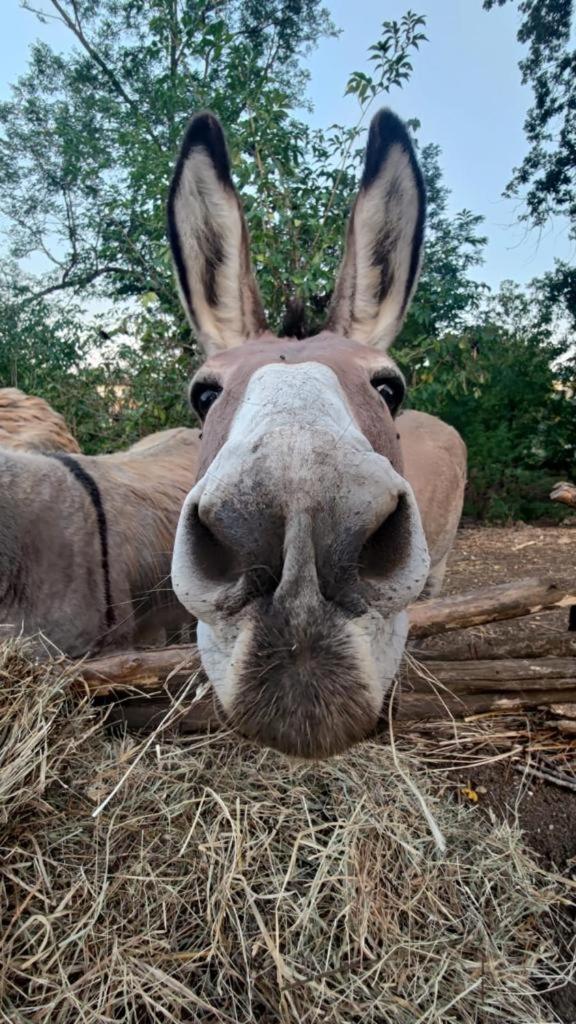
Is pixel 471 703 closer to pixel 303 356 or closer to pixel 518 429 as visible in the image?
pixel 303 356

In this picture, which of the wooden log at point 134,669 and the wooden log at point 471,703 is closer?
the wooden log at point 134,669

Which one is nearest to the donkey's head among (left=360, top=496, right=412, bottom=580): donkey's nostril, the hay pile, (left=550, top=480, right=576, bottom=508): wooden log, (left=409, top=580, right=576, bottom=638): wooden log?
(left=360, top=496, right=412, bottom=580): donkey's nostril

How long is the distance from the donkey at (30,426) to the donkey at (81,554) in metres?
0.77

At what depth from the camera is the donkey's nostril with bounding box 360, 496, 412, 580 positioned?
1.34m

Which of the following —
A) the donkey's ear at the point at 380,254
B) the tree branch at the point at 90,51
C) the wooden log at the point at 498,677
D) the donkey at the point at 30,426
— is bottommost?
the wooden log at the point at 498,677

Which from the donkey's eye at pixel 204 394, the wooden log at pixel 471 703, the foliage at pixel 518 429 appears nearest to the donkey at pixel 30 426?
the donkey's eye at pixel 204 394

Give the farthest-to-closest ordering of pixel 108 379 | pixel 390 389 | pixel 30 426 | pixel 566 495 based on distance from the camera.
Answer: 1. pixel 108 379
2. pixel 30 426
3. pixel 566 495
4. pixel 390 389

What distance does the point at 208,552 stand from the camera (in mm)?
1381

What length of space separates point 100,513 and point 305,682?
1965mm

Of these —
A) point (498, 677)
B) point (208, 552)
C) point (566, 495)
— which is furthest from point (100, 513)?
point (566, 495)

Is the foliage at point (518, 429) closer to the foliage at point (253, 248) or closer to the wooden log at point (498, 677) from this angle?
the foliage at point (253, 248)

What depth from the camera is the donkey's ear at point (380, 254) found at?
251 centimetres

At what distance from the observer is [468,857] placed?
7.10ft

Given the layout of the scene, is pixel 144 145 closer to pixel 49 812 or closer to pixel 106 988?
pixel 49 812
